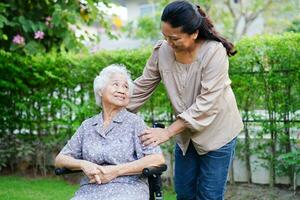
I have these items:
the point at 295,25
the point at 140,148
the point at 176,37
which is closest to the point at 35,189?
the point at 140,148

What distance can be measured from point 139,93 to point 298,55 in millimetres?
1992

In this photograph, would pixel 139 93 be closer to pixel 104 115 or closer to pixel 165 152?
pixel 104 115

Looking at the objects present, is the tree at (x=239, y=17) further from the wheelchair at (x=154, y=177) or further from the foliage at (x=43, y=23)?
the wheelchair at (x=154, y=177)

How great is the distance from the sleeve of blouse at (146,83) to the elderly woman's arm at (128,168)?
0.35 m

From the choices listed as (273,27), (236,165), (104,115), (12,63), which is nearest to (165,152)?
(236,165)

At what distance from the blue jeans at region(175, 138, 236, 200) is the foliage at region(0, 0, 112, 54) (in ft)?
10.4

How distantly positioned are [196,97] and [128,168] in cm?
51

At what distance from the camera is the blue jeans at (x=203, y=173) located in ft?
8.63

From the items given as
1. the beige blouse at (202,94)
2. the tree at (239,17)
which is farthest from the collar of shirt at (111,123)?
the tree at (239,17)

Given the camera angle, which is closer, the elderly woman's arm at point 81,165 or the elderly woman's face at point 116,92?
the elderly woman's arm at point 81,165

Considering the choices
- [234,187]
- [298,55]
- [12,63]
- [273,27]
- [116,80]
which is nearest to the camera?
[116,80]

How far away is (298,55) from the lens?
4.35 metres

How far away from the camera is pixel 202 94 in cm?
248

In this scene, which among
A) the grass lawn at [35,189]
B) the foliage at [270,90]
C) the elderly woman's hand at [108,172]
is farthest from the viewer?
the grass lawn at [35,189]
